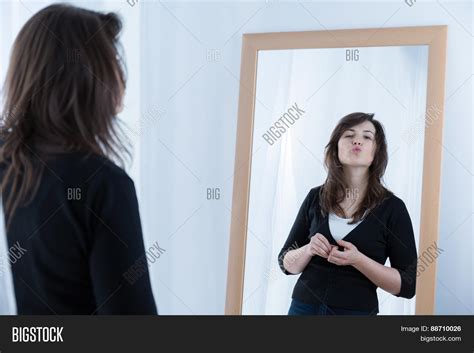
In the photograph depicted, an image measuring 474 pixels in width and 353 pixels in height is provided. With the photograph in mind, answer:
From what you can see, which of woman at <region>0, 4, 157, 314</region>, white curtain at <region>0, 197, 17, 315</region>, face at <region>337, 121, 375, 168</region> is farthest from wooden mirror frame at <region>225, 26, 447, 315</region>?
white curtain at <region>0, 197, 17, 315</region>

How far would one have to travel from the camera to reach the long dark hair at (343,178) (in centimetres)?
133

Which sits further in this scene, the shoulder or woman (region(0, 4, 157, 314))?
the shoulder

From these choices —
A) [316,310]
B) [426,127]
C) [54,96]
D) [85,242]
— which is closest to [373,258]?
[316,310]

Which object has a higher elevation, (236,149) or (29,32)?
(29,32)

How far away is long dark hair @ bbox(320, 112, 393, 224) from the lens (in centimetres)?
133

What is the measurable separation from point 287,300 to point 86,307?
1.53ft

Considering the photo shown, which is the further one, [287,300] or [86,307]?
[287,300]

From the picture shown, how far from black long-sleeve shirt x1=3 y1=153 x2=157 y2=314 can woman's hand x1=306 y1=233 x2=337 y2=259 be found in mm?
383

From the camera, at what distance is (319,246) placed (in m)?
1.33

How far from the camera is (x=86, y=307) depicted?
112 cm

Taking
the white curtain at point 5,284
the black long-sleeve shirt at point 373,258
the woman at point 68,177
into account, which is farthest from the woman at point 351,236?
the white curtain at point 5,284

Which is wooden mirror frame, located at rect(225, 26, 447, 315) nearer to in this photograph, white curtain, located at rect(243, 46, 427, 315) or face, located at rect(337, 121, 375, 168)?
white curtain, located at rect(243, 46, 427, 315)

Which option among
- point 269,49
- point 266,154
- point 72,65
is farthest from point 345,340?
point 72,65

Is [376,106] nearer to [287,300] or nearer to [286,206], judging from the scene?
[286,206]
